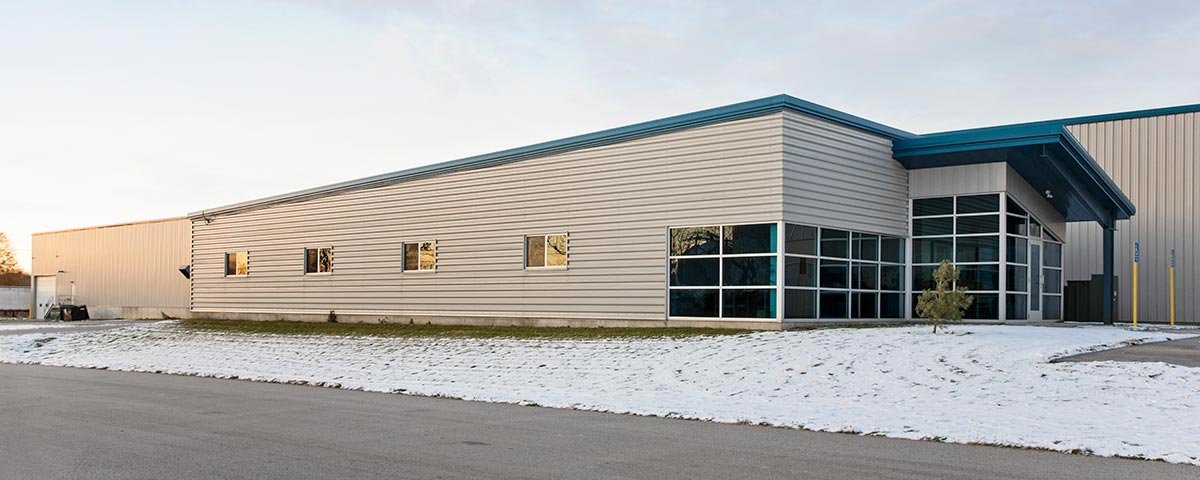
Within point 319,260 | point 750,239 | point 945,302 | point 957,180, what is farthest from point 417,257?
point 945,302

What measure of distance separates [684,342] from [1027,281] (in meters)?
10.5

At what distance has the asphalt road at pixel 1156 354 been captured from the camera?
1496cm

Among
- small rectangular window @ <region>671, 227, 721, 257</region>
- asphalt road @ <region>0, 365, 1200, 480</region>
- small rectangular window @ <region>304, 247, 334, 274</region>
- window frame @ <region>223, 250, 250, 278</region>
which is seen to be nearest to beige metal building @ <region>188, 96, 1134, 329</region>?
small rectangular window @ <region>671, 227, 721, 257</region>

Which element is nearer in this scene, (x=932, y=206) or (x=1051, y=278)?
(x=932, y=206)

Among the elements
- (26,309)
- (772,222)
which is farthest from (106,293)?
(772,222)

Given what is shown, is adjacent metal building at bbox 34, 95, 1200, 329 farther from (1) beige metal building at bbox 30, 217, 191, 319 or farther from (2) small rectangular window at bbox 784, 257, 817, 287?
(1) beige metal building at bbox 30, 217, 191, 319

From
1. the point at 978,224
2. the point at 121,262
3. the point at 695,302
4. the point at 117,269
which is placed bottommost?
the point at 695,302

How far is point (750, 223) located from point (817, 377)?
7673mm

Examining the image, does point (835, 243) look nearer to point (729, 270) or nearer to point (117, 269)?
point (729, 270)

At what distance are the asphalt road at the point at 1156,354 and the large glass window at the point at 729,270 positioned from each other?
6.92 metres

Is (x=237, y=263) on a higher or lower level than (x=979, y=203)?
lower

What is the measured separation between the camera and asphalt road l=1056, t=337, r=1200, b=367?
49.1ft

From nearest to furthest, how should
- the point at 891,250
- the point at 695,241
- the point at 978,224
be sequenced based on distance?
1. the point at 695,241
2. the point at 978,224
3. the point at 891,250

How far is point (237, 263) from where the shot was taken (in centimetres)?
3578
